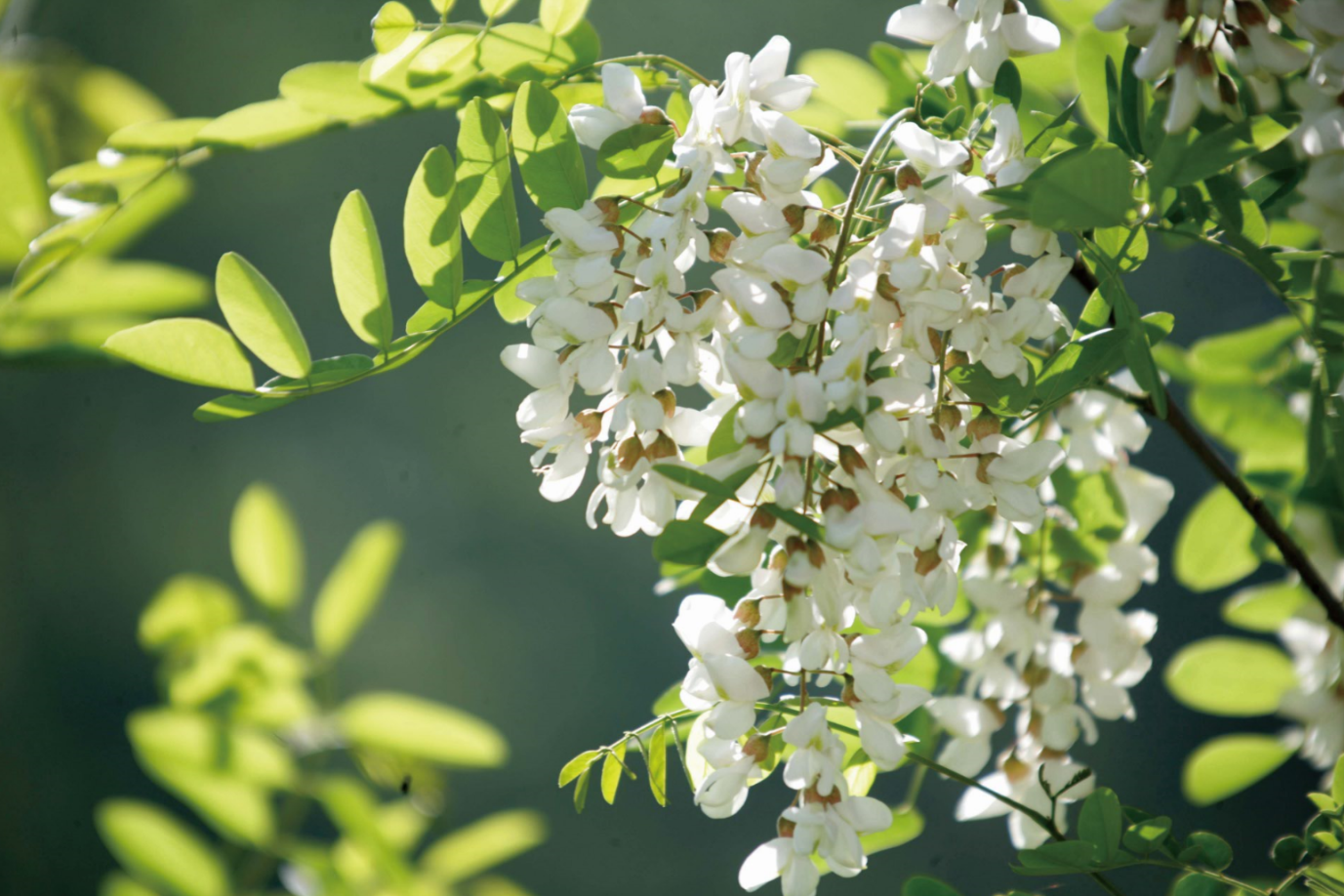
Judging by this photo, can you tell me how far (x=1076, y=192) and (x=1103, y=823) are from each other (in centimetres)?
21

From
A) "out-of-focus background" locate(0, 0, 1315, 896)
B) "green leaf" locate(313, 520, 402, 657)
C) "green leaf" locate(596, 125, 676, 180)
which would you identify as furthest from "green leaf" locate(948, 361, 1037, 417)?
"out-of-focus background" locate(0, 0, 1315, 896)

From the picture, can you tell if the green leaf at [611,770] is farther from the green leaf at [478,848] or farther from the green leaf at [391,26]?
the green leaf at [391,26]

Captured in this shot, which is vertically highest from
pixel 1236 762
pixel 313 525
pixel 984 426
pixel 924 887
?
pixel 984 426

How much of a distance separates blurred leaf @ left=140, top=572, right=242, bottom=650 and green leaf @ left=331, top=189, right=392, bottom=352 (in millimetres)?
182

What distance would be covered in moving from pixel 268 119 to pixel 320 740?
11.3 inches

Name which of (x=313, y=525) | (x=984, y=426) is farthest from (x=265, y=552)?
(x=313, y=525)

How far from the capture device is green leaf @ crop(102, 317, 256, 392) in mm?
314

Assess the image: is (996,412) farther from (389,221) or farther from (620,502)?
(389,221)

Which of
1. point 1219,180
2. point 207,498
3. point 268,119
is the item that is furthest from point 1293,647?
point 207,498

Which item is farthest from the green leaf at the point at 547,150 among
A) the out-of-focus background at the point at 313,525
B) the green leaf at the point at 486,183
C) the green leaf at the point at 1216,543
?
the out-of-focus background at the point at 313,525

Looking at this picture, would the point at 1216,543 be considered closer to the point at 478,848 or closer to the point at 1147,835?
the point at 1147,835

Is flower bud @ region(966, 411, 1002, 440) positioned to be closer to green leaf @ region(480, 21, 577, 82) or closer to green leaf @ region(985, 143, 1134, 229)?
green leaf @ region(985, 143, 1134, 229)

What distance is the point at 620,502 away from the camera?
0.31 meters

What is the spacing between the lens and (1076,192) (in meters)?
0.28
